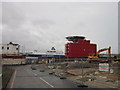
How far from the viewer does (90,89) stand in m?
16.1

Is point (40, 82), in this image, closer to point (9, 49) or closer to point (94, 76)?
point (94, 76)

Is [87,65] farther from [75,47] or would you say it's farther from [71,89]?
[75,47]

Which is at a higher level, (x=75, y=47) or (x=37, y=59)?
(x=75, y=47)

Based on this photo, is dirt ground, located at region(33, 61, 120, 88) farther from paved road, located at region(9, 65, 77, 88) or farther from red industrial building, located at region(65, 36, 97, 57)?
red industrial building, located at region(65, 36, 97, 57)

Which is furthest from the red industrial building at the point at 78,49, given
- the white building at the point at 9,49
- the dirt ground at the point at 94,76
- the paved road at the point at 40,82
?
the paved road at the point at 40,82

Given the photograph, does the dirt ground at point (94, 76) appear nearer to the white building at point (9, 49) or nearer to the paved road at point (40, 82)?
the paved road at point (40, 82)

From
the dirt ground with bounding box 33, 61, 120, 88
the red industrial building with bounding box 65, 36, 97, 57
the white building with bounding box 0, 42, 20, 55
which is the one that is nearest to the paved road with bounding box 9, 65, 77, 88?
the dirt ground with bounding box 33, 61, 120, 88

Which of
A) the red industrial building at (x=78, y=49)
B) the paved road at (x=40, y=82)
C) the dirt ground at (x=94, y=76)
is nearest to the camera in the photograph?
the paved road at (x=40, y=82)

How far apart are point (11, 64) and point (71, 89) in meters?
55.7

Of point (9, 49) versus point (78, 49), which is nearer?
point (9, 49)

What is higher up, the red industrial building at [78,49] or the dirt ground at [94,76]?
the red industrial building at [78,49]

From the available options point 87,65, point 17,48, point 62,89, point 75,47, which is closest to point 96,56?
point 87,65

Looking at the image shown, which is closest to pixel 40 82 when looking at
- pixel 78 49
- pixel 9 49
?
pixel 9 49

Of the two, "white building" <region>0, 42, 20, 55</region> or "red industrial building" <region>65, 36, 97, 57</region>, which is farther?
"red industrial building" <region>65, 36, 97, 57</region>
